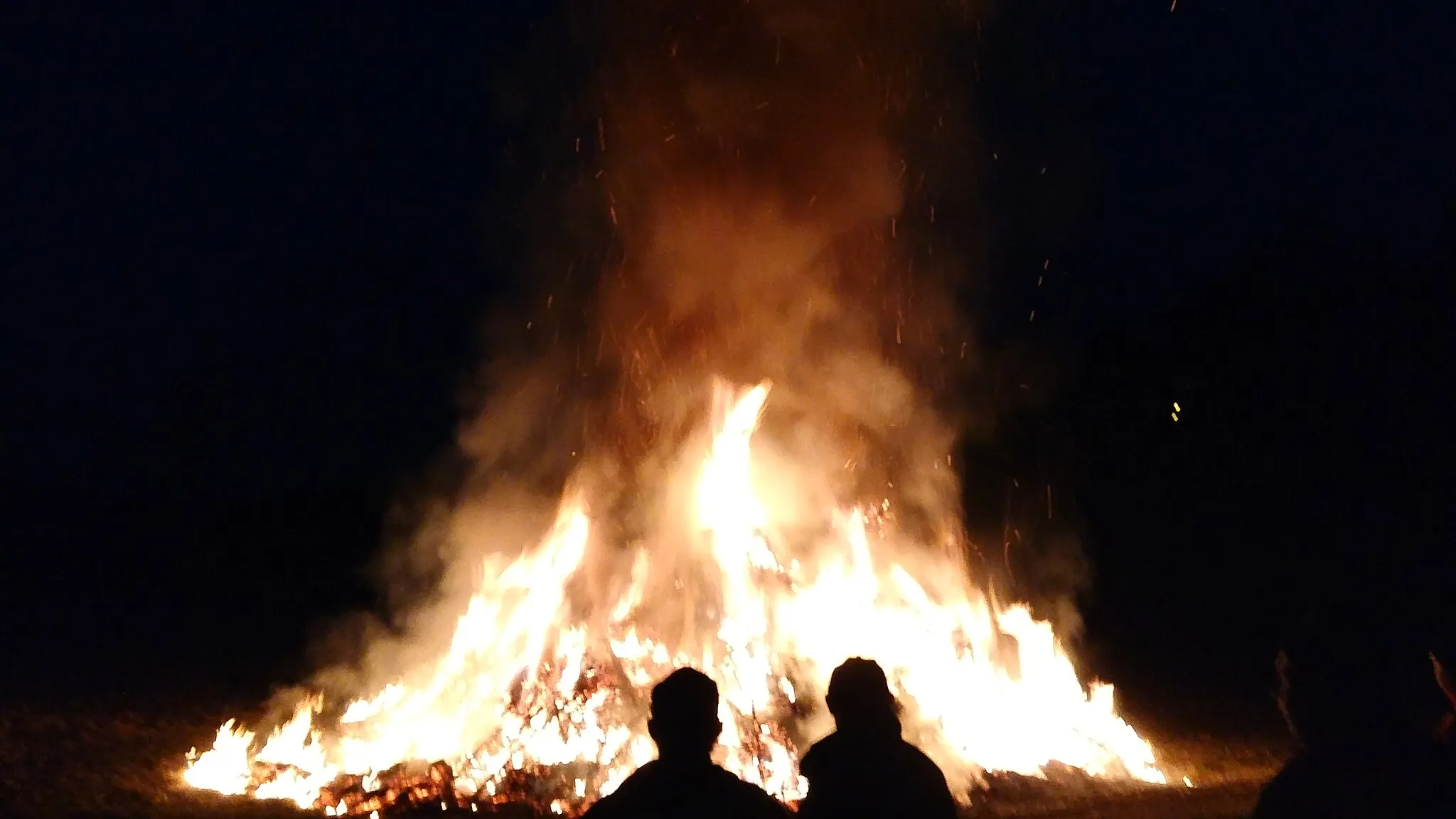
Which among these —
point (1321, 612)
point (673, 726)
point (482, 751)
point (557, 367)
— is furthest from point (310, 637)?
point (1321, 612)

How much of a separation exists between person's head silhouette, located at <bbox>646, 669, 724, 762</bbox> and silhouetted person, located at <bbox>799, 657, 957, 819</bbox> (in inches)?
19.8

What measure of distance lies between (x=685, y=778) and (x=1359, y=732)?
6.38 ft

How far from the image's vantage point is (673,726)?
3295 millimetres

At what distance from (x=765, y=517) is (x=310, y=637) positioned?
29.1ft

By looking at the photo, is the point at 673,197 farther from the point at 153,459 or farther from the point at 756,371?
the point at 153,459

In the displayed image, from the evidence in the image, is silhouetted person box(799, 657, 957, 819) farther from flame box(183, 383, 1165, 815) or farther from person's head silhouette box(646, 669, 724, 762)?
flame box(183, 383, 1165, 815)

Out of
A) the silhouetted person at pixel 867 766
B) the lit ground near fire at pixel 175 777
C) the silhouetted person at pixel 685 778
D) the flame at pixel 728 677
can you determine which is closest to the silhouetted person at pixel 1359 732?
the silhouetted person at pixel 867 766

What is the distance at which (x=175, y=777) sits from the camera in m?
8.42

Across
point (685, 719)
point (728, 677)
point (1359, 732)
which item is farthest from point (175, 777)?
point (1359, 732)

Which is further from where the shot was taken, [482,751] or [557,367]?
[557,367]

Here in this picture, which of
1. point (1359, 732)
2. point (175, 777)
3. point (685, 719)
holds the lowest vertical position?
point (1359, 732)

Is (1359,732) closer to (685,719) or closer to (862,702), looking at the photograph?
(862,702)

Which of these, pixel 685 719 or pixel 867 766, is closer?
pixel 685 719

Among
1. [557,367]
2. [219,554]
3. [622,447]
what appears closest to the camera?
[622,447]
